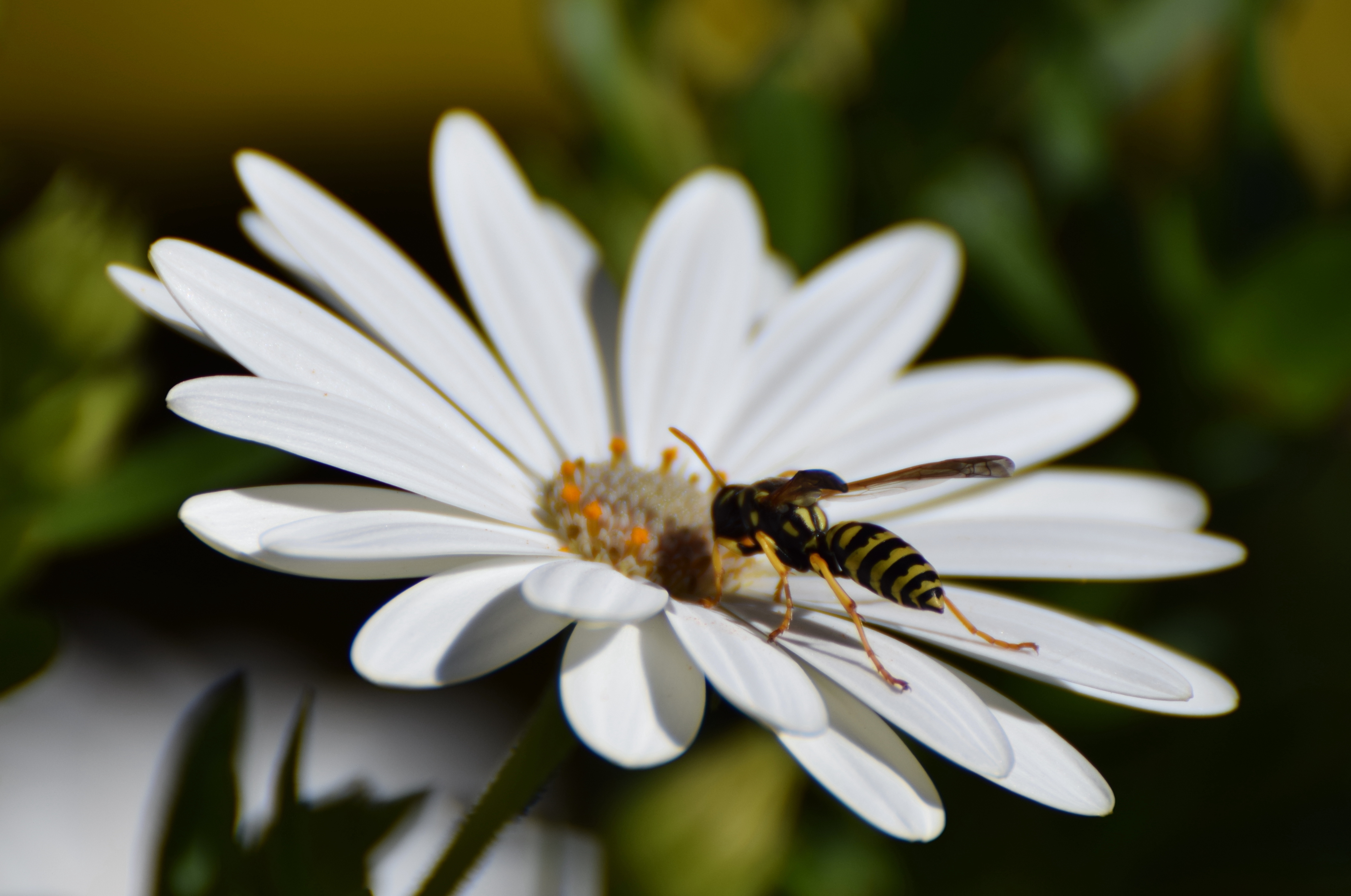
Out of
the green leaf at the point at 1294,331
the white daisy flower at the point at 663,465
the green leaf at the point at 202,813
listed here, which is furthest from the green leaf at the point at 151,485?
the green leaf at the point at 1294,331

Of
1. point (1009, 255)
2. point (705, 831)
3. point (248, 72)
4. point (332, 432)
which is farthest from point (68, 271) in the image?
point (248, 72)

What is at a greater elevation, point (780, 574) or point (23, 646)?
point (780, 574)

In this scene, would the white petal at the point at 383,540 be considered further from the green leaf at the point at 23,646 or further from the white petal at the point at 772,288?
the white petal at the point at 772,288

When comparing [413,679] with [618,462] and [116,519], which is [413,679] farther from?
[116,519]

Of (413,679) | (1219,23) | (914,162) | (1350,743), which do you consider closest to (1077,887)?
(1350,743)

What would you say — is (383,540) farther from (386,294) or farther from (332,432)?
(386,294)

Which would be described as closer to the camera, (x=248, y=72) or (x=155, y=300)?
(x=155, y=300)
